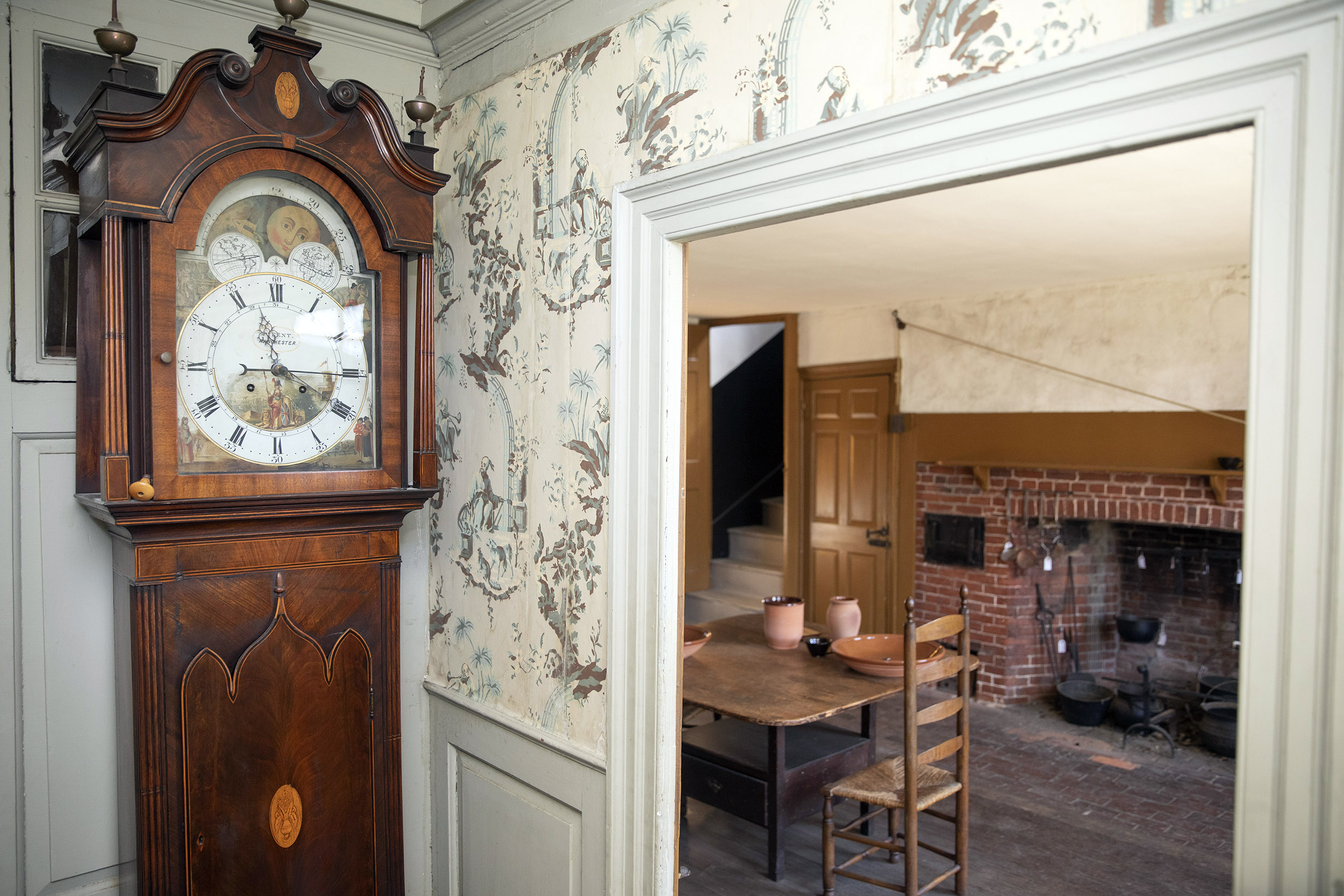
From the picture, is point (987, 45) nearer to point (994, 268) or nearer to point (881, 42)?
point (881, 42)

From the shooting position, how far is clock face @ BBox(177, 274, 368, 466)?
69.3 inches

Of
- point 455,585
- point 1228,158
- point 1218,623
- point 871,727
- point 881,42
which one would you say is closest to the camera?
point 881,42

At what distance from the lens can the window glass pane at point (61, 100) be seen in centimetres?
185

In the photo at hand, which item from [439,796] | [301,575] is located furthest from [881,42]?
[439,796]

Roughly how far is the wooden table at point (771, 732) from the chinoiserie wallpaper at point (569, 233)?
0.96 meters

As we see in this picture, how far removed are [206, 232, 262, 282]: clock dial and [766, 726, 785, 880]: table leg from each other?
2.25 meters

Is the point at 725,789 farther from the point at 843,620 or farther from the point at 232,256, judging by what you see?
the point at 232,256

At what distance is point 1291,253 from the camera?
979 millimetres

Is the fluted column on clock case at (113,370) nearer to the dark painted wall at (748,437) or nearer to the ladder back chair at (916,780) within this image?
the ladder back chair at (916,780)

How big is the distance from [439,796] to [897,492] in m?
4.19

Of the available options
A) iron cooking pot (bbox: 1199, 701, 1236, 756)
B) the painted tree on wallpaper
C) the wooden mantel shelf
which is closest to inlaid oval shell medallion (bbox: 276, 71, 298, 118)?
the painted tree on wallpaper

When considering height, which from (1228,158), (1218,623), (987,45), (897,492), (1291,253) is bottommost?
(1218,623)

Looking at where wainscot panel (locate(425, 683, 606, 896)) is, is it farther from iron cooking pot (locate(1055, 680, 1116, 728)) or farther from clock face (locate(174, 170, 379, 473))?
iron cooking pot (locate(1055, 680, 1116, 728))

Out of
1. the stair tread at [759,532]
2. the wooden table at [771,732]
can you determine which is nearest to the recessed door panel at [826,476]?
the stair tread at [759,532]
